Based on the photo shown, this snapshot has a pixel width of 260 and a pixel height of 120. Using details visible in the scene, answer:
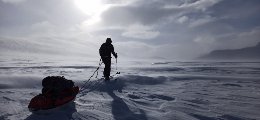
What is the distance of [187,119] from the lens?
700 centimetres

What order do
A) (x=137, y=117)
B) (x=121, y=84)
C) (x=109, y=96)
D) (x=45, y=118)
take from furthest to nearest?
1. (x=121, y=84)
2. (x=109, y=96)
3. (x=137, y=117)
4. (x=45, y=118)

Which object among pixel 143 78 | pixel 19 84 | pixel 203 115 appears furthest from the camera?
pixel 143 78

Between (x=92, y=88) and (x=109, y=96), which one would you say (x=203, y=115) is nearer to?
(x=109, y=96)

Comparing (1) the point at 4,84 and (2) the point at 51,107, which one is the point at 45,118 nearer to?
(2) the point at 51,107

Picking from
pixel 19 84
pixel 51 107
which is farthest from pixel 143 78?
pixel 51 107

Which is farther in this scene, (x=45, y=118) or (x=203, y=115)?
(x=203, y=115)

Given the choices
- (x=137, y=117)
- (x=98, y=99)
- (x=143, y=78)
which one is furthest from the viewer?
(x=143, y=78)

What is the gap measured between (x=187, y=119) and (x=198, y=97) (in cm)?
352

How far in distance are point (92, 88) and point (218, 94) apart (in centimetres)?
569

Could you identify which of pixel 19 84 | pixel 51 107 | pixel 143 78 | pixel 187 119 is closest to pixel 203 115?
pixel 187 119

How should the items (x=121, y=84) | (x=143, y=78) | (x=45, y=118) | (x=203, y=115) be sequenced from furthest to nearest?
(x=143, y=78), (x=121, y=84), (x=203, y=115), (x=45, y=118)

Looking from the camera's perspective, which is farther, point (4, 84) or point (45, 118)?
point (4, 84)

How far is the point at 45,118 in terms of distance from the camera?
254 inches

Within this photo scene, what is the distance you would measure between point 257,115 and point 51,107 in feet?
20.0
